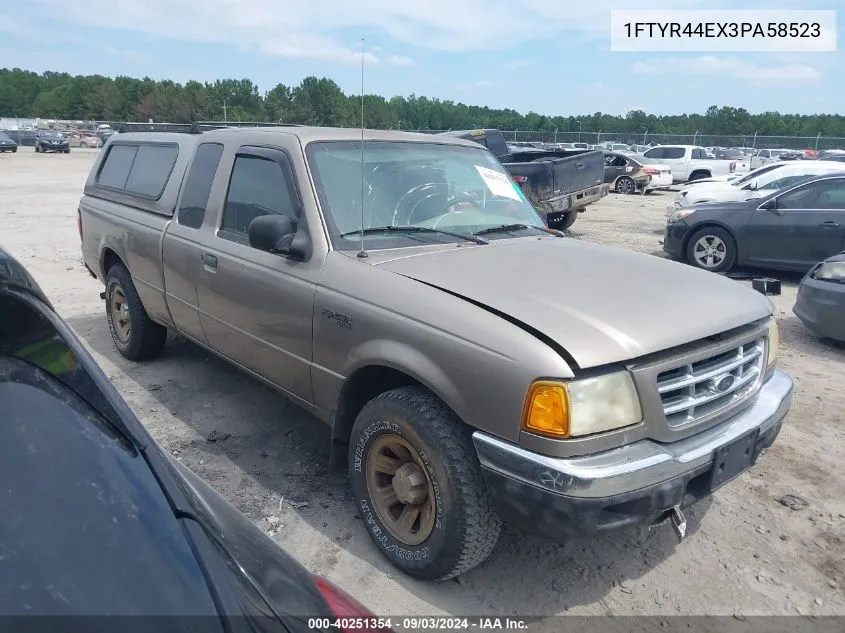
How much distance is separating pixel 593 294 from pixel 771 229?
7.66m

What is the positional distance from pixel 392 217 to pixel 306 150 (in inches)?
24.0

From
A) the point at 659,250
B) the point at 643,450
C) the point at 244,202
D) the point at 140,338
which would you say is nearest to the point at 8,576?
the point at 643,450

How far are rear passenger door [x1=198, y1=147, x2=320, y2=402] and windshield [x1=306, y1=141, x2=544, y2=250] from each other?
0.22 meters

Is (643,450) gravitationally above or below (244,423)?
above

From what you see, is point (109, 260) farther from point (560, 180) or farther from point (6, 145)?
point (6, 145)

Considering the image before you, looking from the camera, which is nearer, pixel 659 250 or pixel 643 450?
pixel 643 450

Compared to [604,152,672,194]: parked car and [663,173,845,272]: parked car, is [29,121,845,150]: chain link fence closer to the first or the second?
[604,152,672,194]: parked car

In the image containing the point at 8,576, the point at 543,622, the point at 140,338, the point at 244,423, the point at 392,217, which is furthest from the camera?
the point at 140,338

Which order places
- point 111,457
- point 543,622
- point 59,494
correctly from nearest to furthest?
1. point 59,494
2. point 111,457
3. point 543,622

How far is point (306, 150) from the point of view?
3576 millimetres

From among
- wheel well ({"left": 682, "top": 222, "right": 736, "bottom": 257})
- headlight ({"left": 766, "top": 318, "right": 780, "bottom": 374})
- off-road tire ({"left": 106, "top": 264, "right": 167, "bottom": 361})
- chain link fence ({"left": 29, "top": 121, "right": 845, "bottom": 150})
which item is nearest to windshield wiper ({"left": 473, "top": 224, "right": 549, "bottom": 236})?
headlight ({"left": 766, "top": 318, "right": 780, "bottom": 374})

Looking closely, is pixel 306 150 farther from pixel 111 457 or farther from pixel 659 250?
pixel 659 250

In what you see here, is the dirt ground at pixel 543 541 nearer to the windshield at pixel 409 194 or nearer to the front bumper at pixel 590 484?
the front bumper at pixel 590 484

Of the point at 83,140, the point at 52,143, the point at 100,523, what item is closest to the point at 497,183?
the point at 100,523
